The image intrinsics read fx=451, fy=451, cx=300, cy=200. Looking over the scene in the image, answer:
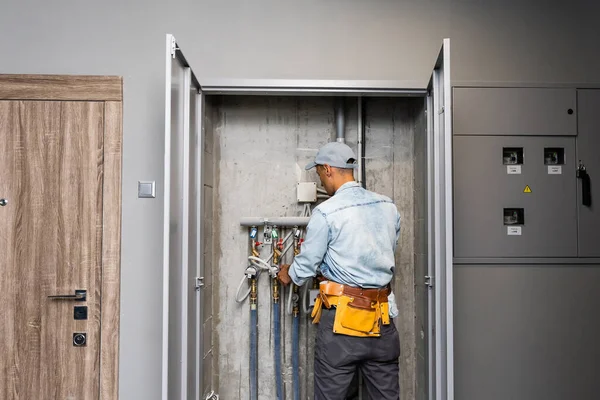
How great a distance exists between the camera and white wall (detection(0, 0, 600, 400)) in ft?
7.46

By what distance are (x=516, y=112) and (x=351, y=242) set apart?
1.05 meters

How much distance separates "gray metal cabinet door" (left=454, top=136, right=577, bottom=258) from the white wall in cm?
44

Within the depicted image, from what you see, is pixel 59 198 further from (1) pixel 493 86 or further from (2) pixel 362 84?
(1) pixel 493 86

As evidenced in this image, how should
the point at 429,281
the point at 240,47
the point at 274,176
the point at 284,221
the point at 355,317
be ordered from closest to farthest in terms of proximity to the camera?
the point at 355,317 < the point at 429,281 < the point at 240,47 < the point at 284,221 < the point at 274,176

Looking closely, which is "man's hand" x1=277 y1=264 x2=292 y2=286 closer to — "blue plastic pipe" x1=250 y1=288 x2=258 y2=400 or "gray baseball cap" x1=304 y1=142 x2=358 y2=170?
"blue plastic pipe" x1=250 y1=288 x2=258 y2=400

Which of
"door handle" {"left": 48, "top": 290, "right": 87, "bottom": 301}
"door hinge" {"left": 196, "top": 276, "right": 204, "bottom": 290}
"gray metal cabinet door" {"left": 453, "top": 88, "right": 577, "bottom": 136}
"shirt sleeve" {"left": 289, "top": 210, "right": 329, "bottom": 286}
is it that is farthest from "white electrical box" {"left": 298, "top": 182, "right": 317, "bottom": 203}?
"door handle" {"left": 48, "top": 290, "right": 87, "bottom": 301}

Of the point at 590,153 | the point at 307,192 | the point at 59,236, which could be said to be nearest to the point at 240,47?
the point at 307,192

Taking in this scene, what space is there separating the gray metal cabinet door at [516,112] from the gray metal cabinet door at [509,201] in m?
0.05

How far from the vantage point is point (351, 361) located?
79.3 inches

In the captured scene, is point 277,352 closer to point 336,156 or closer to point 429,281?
point 429,281

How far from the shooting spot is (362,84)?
7.26 ft

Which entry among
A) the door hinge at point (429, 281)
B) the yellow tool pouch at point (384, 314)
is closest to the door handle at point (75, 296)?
the yellow tool pouch at point (384, 314)

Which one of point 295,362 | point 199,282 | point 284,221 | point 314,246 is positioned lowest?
point 295,362

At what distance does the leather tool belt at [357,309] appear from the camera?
1990 millimetres
